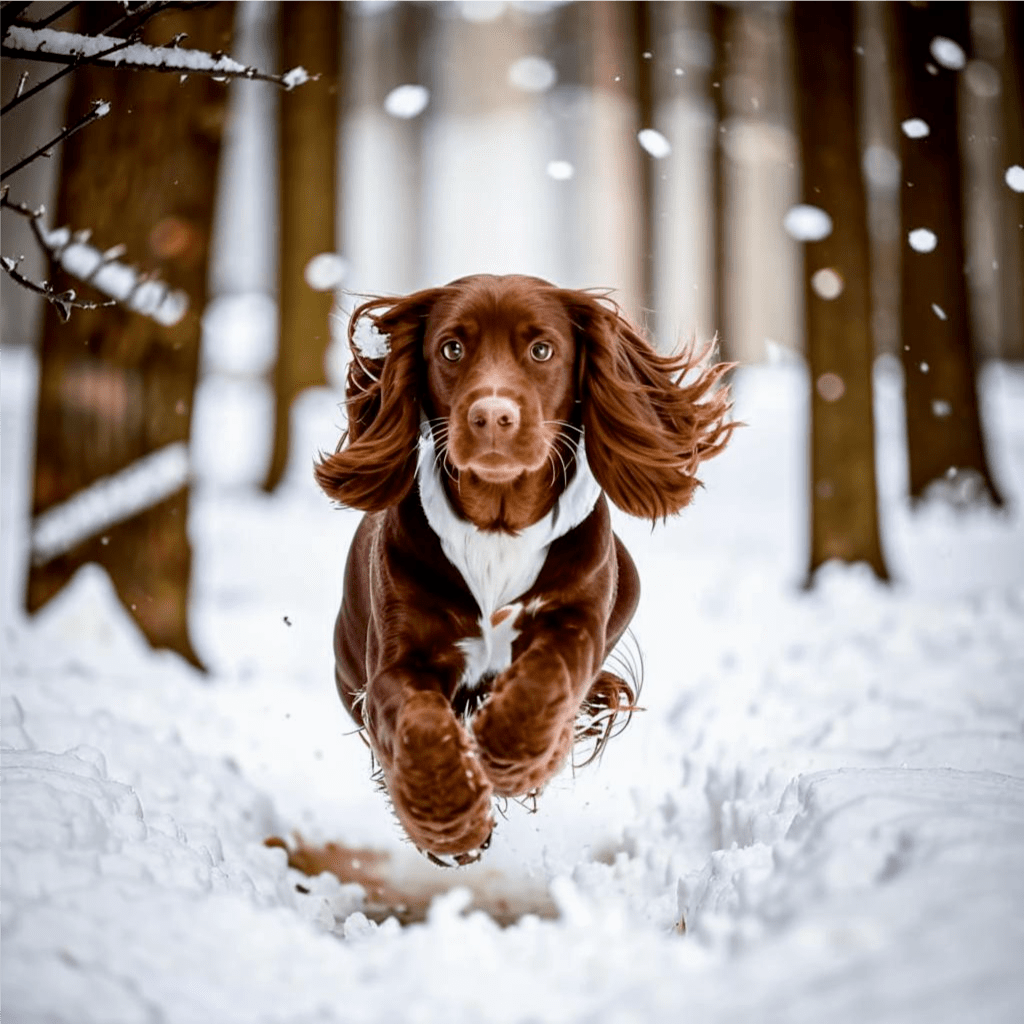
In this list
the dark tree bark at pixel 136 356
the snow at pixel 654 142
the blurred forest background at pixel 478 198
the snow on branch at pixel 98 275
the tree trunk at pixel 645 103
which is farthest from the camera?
the tree trunk at pixel 645 103

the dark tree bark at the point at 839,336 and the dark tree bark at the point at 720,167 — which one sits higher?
the dark tree bark at the point at 720,167

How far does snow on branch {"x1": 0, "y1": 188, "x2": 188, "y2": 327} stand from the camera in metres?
2.39

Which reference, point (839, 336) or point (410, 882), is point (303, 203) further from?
point (410, 882)

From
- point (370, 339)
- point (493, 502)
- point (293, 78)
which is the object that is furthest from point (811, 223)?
point (493, 502)

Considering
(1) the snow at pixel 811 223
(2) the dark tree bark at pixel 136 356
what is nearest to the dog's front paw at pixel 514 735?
(2) the dark tree bark at pixel 136 356

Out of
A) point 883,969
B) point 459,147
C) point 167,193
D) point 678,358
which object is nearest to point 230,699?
point 167,193

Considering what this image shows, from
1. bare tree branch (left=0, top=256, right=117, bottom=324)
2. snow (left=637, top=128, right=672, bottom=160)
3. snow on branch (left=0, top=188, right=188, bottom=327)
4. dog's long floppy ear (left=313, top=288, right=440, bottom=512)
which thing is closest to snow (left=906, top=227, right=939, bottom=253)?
snow (left=637, top=128, right=672, bottom=160)

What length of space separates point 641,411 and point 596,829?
57.3 inches

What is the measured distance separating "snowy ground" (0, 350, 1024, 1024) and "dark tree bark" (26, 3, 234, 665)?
212 millimetres

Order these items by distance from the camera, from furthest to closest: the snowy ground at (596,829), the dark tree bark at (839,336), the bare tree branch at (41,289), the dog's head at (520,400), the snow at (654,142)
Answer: the dark tree bark at (839,336)
the snow at (654,142)
the bare tree branch at (41,289)
the dog's head at (520,400)
the snowy ground at (596,829)

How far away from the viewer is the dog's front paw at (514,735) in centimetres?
206

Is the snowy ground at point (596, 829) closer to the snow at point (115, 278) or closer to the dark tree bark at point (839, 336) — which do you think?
the dark tree bark at point (839, 336)

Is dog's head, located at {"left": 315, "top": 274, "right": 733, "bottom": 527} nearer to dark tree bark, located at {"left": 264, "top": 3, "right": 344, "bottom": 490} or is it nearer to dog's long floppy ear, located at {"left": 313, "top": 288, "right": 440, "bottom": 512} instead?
dog's long floppy ear, located at {"left": 313, "top": 288, "right": 440, "bottom": 512}

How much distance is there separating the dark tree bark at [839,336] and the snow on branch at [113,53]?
15.7 ft
